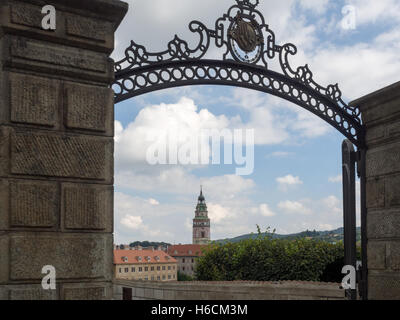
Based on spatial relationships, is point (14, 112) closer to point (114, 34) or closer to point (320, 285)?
point (114, 34)

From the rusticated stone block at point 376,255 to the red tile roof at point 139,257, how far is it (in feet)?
257

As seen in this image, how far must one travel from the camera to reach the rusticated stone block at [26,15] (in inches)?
135

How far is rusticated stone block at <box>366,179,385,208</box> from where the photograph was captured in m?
5.97

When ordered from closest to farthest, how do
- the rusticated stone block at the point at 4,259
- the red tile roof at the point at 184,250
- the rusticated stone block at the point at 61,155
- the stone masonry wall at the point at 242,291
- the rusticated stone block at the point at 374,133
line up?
the rusticated stone block at the point at 4,259 → the rusticated stone block at the point at 61,155 → the rusticated stone block at the point at 374,133 → the stone masonry wall at the point at 242,291 → the red tile roof at the point at 184,250

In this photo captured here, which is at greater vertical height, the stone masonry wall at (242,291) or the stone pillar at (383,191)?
the stone pillar at (383,191)

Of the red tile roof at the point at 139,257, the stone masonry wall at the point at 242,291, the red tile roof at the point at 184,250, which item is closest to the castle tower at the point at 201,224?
the red tile roof at the point at 184,250

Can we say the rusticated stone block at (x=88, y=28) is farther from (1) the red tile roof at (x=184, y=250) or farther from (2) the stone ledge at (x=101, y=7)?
(1) the red tile roof at (x=184, y=250)

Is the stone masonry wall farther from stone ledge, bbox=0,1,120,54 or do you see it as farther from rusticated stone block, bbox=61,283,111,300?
stone ledge, bbox=0,1,120,54

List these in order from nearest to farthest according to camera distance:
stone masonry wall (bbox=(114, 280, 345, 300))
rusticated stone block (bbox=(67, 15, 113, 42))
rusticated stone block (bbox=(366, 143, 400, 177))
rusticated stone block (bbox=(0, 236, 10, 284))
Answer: rusticated stone block (bbox=(0, 236, 10, 284)), rusticated stone block (bbox=(67, 15, 113, 42)), rusticated stone block (bbox=(366, 143, 400, 177)), stone masonry wall (bbox=(114, 280, 345, 300))

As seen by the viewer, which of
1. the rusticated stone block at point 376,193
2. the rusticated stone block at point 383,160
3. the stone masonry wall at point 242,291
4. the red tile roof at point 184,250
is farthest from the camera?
the red tile roof at point 184,250

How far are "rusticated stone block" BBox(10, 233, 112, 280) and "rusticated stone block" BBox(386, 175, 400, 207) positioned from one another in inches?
140

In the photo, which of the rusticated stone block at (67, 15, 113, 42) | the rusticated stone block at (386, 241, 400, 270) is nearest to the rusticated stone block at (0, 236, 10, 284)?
the rusticated stone block at (67, 15, 113, 42)

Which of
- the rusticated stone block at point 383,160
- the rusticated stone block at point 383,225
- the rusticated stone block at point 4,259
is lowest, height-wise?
the rusticated stone block at point 4,259
